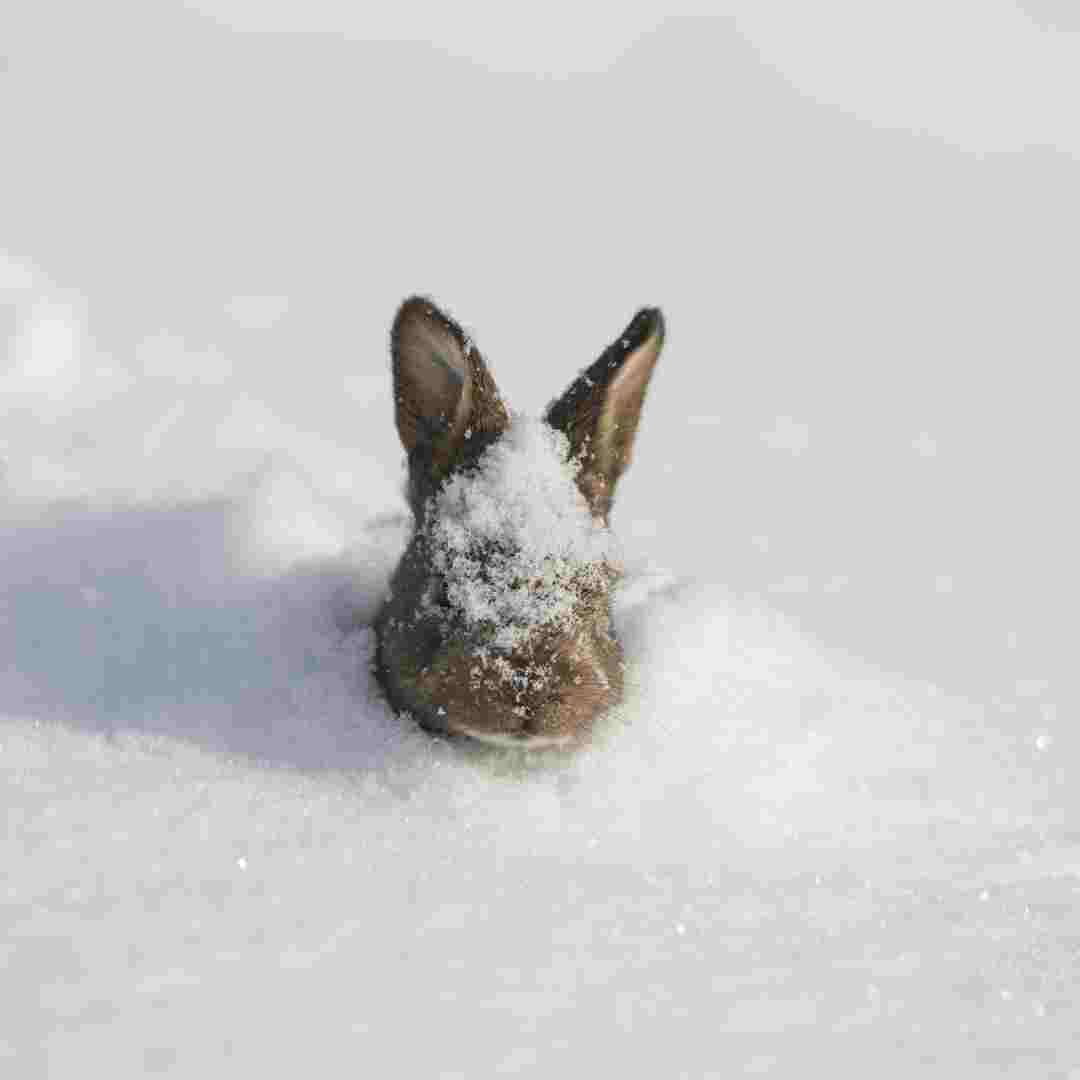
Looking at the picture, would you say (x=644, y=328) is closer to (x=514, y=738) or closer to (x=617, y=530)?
(x=514, y=738)

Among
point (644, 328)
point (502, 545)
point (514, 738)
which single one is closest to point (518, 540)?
point (502, 545)

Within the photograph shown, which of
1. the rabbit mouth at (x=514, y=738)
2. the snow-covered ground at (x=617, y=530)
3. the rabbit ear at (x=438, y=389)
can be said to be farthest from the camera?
the rabbit ear at (x=438, y=389)

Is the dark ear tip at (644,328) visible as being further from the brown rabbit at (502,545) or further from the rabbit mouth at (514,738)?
the rabbit mouth at (514,738)

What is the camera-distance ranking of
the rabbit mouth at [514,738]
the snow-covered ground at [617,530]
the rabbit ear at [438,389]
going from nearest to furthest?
1. the snow-covered ground at [617,530]
2. the rabbit mouth at [514,738]
3. the rabbit ear at [438,389]

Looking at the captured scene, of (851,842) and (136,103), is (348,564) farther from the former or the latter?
(136,103)

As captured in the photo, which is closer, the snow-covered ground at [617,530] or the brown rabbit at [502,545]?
the snow-covered ground at [617,530]

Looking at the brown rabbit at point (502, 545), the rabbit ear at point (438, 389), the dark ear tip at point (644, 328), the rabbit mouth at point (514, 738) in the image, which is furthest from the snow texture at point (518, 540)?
the dark ear tip at point (644, 328)
